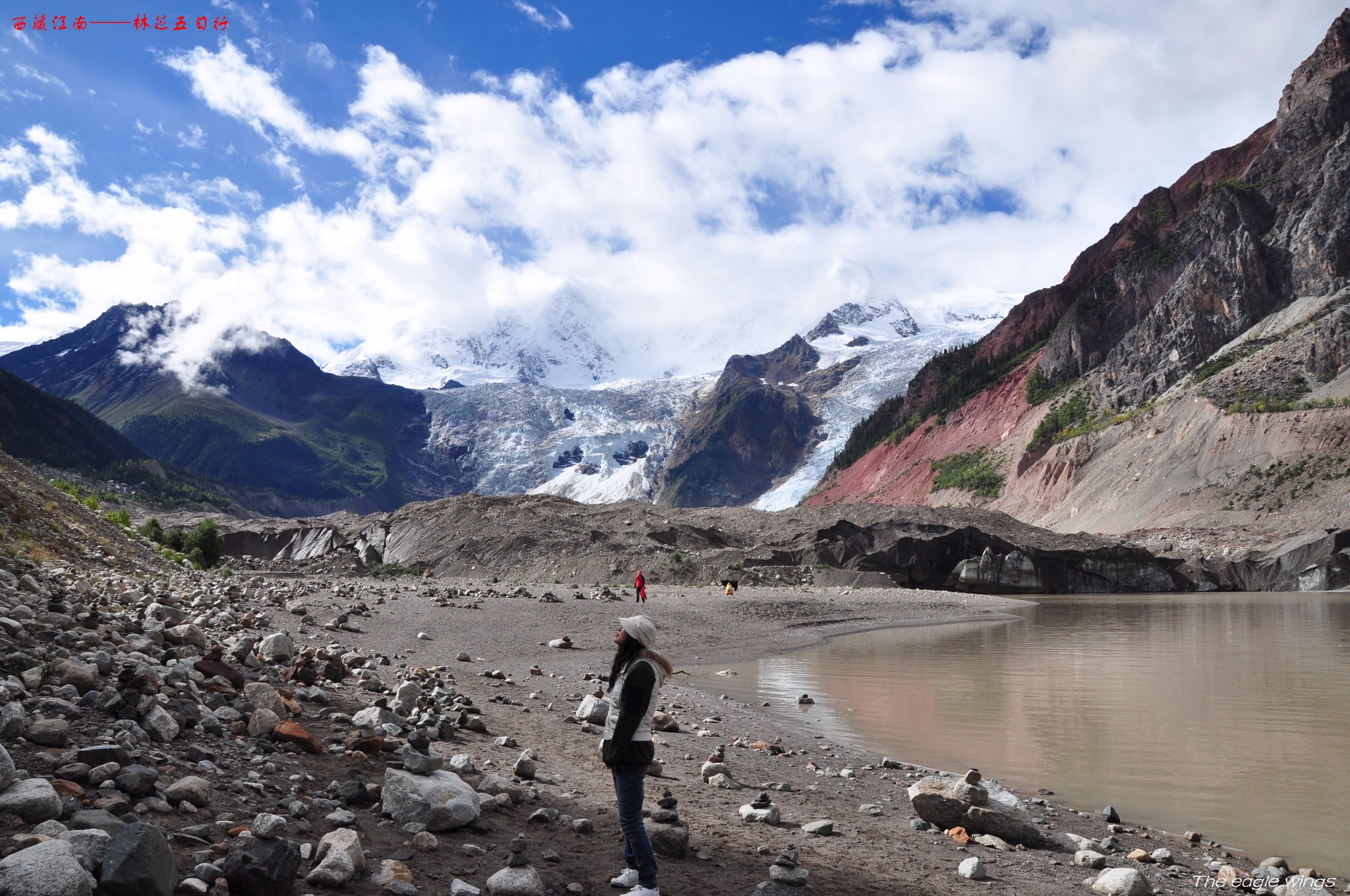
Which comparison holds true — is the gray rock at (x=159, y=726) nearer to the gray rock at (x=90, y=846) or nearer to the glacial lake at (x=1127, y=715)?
the gray rock at (x=90, y=846)

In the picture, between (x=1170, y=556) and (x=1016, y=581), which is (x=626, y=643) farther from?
(x=1170, y=556)

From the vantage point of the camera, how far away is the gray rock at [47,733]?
5.09 meters

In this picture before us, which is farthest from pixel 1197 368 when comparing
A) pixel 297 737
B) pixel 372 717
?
pixel 297 737

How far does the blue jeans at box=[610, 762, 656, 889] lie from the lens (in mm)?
5059

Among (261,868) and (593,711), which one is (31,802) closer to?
(261,868)

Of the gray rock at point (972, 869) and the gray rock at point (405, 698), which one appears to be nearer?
the gray rock at point (972, 869)

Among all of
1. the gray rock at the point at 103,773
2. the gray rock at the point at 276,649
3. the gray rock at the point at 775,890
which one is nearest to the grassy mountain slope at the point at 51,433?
the gray rock at the point at 276,649

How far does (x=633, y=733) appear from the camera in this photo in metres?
5.42

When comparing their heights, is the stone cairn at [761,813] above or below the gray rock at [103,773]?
below

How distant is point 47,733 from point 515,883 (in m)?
3.06

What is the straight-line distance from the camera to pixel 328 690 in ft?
29.4

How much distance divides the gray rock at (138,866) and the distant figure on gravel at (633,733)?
236 cm

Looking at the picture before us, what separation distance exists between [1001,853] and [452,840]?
13.2 feet

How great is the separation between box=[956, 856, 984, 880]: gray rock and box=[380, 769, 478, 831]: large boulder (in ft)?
11.1
